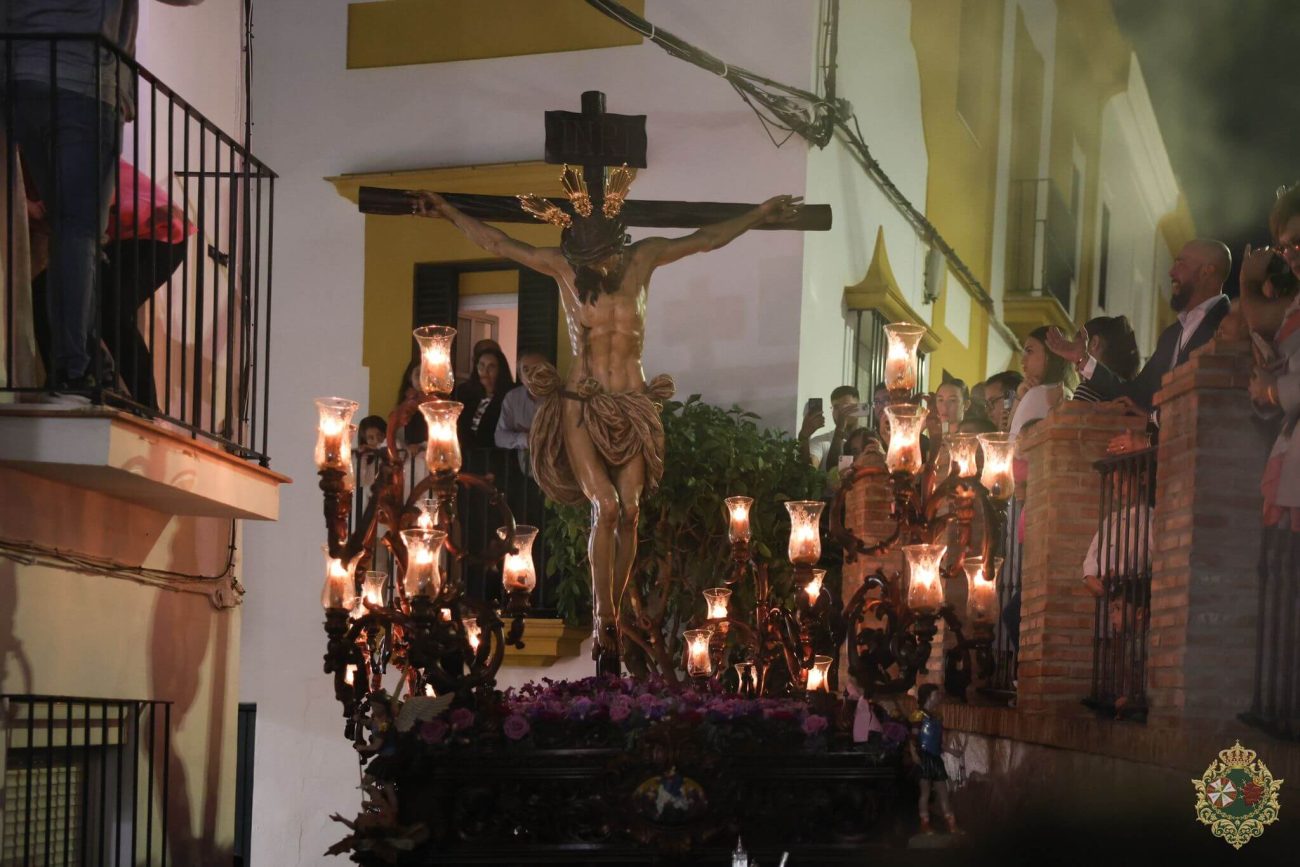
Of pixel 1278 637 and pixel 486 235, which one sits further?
pixel 486 235

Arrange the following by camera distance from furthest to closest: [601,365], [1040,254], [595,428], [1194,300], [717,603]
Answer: [1040,254], [717,603], [601,365], [595,428], [1194,300]

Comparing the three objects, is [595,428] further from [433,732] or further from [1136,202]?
[1136,202]

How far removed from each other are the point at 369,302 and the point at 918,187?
4.10 meters

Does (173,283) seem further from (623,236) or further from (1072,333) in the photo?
(1072,333)

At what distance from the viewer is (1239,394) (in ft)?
18.9

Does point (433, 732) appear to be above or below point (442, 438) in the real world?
below

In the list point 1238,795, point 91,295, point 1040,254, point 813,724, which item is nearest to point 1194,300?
point 813,724

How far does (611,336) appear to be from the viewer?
27.5 feet

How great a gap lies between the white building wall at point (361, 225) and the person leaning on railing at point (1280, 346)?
5925 mm

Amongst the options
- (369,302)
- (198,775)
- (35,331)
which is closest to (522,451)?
(369,302)

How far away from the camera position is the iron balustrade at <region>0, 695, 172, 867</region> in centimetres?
647

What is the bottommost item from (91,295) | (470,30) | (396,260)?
(91,295)

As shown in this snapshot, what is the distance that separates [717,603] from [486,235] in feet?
6.82

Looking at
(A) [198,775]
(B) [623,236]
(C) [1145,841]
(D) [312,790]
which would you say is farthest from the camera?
(D) [312,790]
